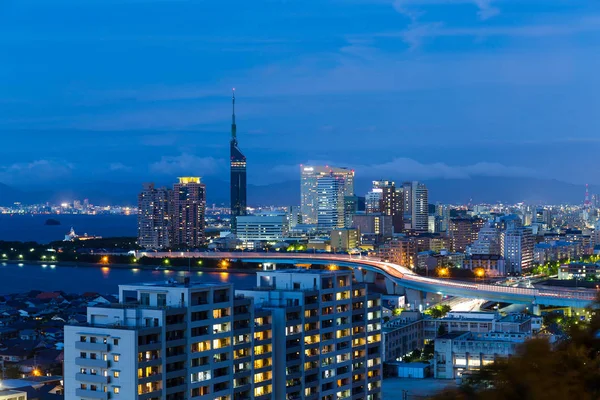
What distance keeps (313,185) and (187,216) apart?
10.7m

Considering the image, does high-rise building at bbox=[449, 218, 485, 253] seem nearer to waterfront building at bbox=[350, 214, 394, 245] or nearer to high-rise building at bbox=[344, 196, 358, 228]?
waterfront building at bbox=[350, 214, 394, 245]

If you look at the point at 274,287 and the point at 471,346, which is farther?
the point at 471,346

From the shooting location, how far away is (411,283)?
1542 centimetres

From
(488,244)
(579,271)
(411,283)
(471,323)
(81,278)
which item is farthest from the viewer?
(488,244)

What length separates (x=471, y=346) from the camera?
8453 millimetres

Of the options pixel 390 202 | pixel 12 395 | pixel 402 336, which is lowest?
pixel 402 336

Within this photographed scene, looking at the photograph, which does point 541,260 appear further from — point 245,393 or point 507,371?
point 507,371

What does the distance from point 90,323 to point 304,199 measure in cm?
3371

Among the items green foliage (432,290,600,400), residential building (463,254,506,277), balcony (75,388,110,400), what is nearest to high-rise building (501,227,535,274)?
residential building (463,254,506,277)

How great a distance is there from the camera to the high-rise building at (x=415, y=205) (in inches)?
1426

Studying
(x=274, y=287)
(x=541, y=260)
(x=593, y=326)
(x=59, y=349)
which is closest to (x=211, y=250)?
(x=541, y=260)

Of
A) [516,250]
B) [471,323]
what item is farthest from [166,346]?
[516,250]

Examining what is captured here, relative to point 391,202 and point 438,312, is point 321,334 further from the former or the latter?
point 391,202

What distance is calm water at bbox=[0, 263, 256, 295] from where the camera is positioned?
1669cm
